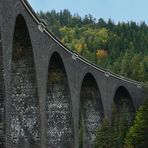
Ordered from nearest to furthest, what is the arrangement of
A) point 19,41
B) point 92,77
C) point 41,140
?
1. point 19,41
2. point 41,140
3. point 92,77

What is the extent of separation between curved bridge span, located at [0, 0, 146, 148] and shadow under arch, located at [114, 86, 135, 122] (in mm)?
13992

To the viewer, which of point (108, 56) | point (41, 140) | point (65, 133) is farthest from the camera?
point (108, 56)

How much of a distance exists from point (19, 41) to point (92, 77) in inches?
980

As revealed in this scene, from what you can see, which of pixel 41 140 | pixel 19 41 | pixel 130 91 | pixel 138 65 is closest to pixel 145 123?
pixel 130 91

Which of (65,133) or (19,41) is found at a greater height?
(19,41)

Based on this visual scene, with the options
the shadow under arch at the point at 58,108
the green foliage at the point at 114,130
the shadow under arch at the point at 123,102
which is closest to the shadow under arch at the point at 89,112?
the green foliage at the point at 114,130

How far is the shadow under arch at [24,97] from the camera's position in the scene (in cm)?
3416

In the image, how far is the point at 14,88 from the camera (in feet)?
113

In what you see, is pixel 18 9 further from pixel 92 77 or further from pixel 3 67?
pixel 92 77

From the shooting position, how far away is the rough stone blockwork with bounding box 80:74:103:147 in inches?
2283

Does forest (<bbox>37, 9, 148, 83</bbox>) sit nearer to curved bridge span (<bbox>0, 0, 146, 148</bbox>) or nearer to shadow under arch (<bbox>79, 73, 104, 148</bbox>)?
shadow under arch (<bbox>79, 73, 104, 148</bbox>)

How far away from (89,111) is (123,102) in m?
14.8

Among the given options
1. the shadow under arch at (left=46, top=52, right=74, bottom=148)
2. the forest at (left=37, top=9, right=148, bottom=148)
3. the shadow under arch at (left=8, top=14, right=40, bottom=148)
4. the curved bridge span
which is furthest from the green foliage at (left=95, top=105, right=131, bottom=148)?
the shadow under arch at (left=8, top=14, right=40, bottom=148)

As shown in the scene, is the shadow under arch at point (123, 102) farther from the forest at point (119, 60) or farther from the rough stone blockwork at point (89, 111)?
the rough stone blockwork at point (89, 111)
